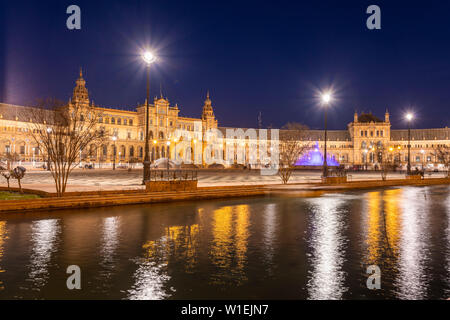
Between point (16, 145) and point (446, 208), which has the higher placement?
point (16, 145)

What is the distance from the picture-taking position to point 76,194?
19.3 metres

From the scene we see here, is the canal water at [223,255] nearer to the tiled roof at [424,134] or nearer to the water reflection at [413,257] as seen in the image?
the water reflection at [413,257]

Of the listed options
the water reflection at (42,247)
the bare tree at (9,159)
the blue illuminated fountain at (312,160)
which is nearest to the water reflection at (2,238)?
the water reflection at (42,247)

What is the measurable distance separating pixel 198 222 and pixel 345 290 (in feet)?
26.6

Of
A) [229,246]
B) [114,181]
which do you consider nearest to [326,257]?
[229,246]

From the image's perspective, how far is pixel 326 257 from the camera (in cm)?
910

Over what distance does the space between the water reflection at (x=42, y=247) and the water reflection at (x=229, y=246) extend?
11.0 ft

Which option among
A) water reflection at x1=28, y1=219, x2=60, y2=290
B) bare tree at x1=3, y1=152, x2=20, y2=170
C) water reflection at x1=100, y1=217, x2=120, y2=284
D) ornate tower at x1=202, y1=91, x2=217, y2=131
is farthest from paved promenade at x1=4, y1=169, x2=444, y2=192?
ornate tower at x1=202, y1=91, x2=217, y2=131

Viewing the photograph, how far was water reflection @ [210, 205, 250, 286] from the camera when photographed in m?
7.55

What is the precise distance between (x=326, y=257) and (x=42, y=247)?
7196mm

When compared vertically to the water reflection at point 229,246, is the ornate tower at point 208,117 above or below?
above

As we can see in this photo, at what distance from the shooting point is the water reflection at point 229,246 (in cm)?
755
